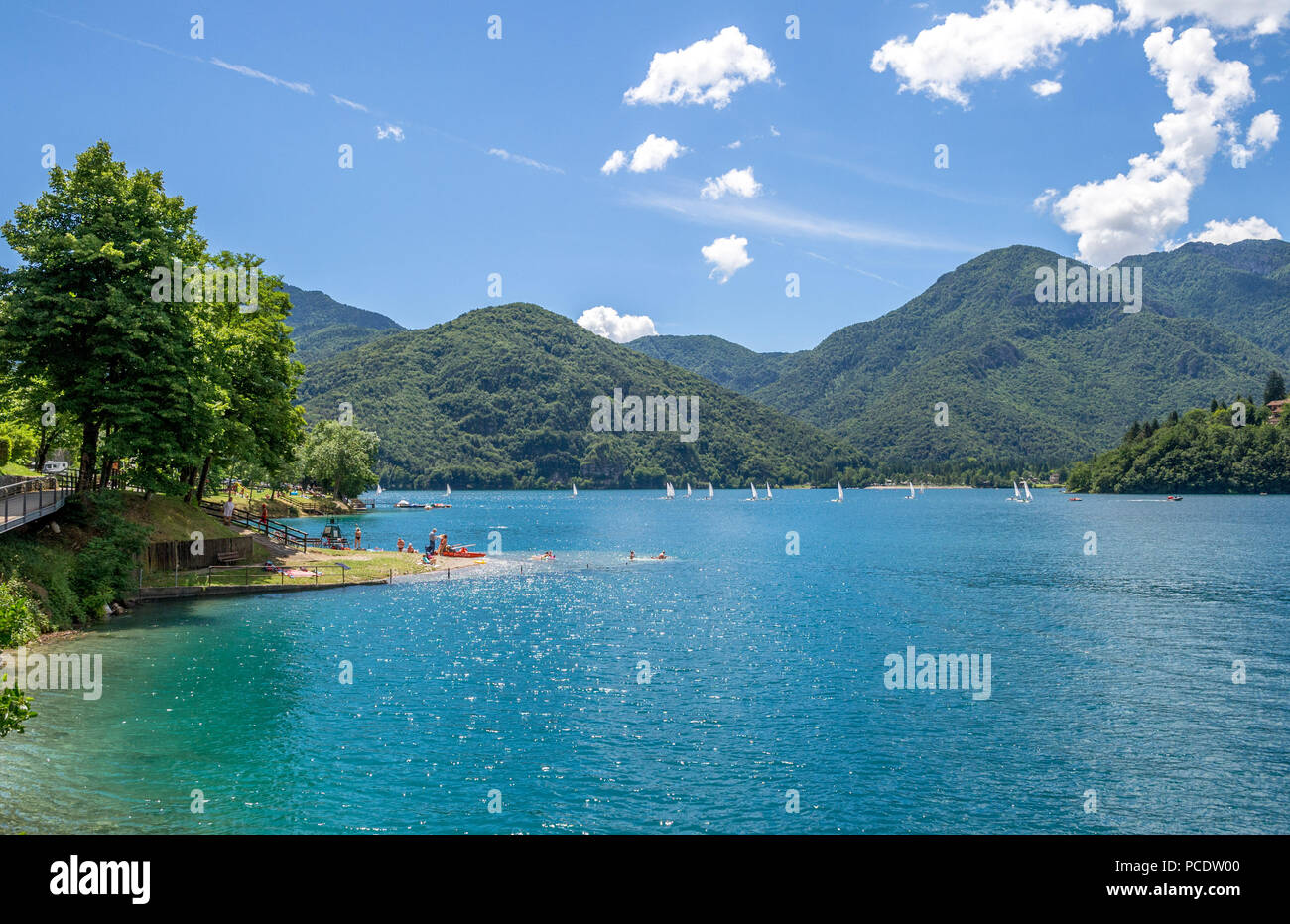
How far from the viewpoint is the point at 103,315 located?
1686 inches

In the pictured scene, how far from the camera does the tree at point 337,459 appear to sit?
139125 millimetres

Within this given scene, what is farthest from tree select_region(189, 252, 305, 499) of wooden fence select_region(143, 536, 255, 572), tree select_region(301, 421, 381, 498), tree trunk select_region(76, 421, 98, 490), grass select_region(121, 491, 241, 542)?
tree select_region(301, 421, 381, 498)

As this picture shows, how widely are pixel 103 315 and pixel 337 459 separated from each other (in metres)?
101

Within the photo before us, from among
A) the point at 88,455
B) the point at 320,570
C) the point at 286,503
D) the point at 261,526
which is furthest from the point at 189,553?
the point at 286,503

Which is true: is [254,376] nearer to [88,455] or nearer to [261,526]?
[261,526]

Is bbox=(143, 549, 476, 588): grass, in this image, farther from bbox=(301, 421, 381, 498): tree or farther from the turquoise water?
bbox=(301, 421, 381, 498): tree

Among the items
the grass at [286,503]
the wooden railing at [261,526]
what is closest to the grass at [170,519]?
the wooden railing at [261,526]

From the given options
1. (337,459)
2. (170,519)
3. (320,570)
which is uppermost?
(337,459)

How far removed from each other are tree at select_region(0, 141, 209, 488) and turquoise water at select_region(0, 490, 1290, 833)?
1056 centimetres

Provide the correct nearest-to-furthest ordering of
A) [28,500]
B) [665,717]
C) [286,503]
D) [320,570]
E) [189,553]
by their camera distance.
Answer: [665,717], [28,500], [189,553], [320,570], [286,503]

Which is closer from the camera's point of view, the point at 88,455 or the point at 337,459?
the point at 88,455

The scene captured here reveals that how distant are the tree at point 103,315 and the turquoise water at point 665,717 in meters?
10.6

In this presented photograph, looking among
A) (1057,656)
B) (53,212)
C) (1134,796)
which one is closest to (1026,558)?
(1057,656)
